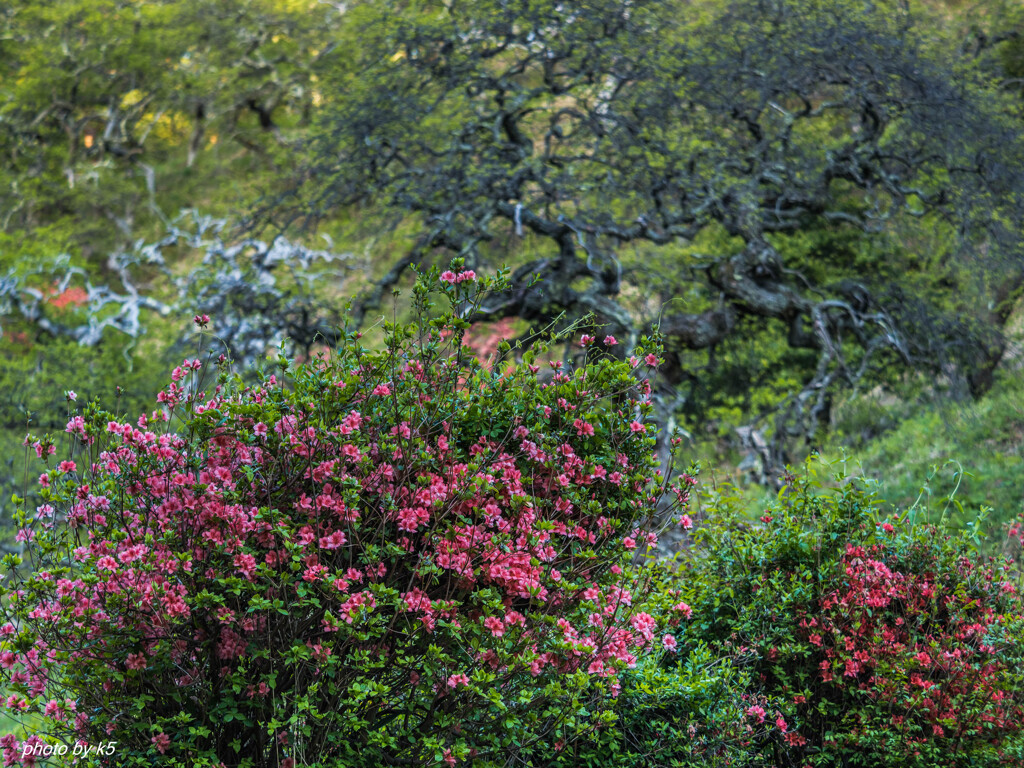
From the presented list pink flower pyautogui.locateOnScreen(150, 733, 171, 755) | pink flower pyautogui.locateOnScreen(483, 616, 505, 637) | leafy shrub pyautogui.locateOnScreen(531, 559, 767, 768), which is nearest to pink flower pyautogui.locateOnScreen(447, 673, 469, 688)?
pink flower pyautogui.locateOnScreen(483, 616, 505, 637)

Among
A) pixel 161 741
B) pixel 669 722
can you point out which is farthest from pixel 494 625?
pixel 669 722

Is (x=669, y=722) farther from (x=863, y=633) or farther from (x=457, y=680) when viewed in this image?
(x=457, y=680)

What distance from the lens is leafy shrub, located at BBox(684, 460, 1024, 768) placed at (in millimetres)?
3969

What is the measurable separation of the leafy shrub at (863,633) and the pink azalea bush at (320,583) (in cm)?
138

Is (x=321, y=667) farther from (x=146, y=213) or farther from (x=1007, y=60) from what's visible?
(x=146, y=213)

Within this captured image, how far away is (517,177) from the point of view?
991 centimetres

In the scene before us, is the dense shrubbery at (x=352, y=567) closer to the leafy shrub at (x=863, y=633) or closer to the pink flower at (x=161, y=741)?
the pink flower at (x=161, y=741)

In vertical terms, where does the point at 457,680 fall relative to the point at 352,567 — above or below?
below

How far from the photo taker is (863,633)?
13.8 ft

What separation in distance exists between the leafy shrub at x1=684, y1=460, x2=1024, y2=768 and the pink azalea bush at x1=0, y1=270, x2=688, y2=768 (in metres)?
1.38

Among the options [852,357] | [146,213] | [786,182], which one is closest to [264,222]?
[786,182]

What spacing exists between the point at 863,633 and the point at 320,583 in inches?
106

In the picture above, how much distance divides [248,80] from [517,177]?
2053 cm

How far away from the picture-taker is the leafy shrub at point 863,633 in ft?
13.0
